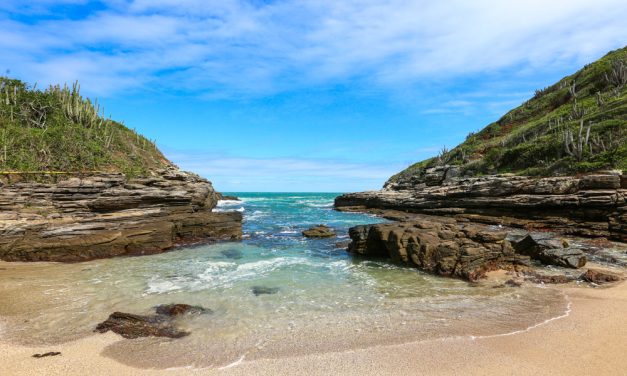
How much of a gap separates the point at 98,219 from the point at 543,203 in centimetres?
2618

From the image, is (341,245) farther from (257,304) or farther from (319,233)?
(257,304)

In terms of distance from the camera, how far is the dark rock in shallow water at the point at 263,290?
9888 mm

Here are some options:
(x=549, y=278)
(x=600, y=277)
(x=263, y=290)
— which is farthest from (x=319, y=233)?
(x=600, y=277)

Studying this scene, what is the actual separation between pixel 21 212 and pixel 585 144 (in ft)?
119

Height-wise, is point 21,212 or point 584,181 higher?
point 584,181

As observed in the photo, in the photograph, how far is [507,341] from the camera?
20.4ft

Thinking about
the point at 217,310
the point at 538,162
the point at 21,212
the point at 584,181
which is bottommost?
the point at 217,310

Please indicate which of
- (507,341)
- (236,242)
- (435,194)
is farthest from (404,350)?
(435,194)

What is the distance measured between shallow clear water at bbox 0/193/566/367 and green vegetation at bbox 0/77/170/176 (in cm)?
990

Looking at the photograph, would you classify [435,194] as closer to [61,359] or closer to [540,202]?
[540,202]

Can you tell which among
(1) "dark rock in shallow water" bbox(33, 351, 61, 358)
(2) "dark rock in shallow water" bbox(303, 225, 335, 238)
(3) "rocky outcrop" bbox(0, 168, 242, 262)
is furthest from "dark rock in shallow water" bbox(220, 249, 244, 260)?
(1) "dark rock in shallow water" bbox(33, 351, 61, 358)

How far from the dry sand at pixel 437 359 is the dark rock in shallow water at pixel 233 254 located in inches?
338

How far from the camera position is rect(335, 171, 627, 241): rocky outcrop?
57.9ft

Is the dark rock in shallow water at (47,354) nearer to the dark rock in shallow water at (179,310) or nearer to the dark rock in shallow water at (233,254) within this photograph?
the dark rock in shallow water at (179,310)
